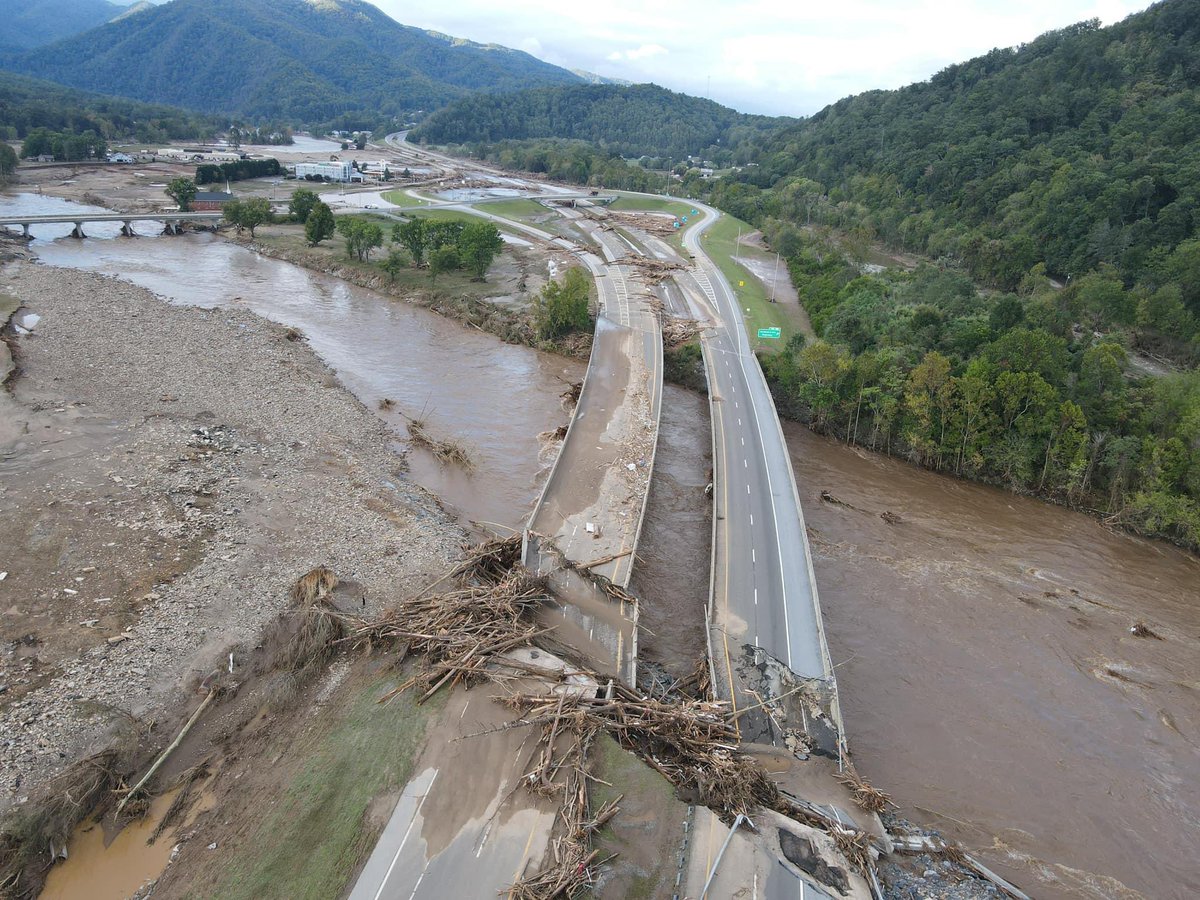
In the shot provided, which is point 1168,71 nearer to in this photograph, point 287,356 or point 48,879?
point 287,356

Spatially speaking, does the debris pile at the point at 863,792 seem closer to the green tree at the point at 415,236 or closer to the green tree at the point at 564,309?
the green tree at the point at 564,309

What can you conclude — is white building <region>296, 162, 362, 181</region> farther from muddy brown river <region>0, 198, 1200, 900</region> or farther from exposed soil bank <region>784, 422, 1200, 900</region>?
exposed soil bank <region>784, 422, 1200, 900</region>

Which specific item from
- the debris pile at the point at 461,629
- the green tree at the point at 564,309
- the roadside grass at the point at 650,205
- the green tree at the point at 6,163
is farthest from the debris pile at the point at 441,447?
the green tree at the point at 6,163

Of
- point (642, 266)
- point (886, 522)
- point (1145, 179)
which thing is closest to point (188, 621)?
point (886, 522)

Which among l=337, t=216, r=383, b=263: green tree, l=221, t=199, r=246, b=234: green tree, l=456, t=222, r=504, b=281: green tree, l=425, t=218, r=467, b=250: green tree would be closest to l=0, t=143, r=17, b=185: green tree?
l=221, t=199, r=246, b=234: green tree

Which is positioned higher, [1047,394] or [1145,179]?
[1145,179]

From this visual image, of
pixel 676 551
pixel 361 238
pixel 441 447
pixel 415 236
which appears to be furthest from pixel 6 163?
pixel 676 551

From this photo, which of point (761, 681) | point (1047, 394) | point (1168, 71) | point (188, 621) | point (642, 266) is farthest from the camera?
point (1168, 71)

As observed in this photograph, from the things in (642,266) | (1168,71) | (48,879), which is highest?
(1168,71)
